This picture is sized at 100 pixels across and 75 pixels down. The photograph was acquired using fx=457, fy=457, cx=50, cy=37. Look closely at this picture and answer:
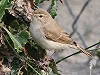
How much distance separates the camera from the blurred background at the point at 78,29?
705cm

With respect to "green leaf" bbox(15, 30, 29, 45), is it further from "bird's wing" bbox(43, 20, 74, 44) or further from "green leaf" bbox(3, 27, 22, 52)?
"bird's wing" bbox(43, 20, 74, 44)

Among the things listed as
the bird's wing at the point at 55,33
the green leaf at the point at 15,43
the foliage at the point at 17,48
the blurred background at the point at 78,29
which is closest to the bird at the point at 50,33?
the bird's wing at the point at 55,33

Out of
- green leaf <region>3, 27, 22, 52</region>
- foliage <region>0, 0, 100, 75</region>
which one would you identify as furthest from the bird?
green leaf <region>3, 27, 22, 52</region>

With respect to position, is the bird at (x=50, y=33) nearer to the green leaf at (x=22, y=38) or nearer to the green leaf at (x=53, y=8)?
the green leaf at (x=53, y=8)

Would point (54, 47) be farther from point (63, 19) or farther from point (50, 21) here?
point (63, 19)

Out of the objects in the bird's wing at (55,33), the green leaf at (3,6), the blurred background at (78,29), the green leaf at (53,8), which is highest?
the green leaf at (3,6)

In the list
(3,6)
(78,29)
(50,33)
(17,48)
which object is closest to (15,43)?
(17,48)

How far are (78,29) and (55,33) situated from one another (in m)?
5.09

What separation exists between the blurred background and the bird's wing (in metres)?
3.18

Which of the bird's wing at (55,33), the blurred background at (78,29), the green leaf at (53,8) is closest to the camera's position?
the green leaf at (53,8)

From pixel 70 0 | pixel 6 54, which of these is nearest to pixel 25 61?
pixel 6 54

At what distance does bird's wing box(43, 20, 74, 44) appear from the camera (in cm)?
339

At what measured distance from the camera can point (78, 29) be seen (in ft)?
28.0

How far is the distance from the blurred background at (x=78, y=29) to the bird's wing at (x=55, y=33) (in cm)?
318
